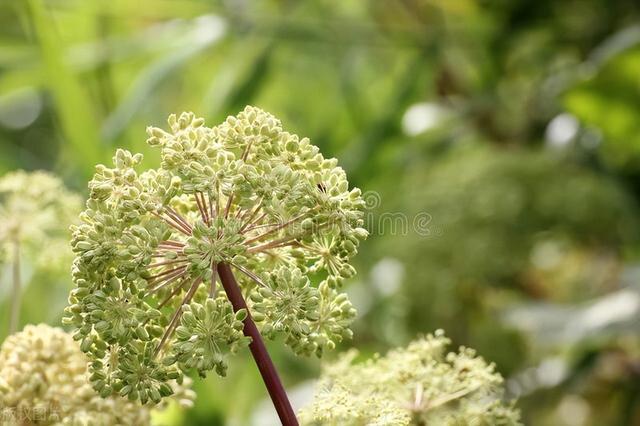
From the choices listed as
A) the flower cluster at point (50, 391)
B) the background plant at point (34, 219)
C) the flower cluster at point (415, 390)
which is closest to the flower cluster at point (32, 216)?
the background plant at point (34, 219)

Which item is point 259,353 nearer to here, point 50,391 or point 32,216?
point 50,391

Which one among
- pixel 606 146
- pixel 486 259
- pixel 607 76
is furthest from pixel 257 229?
pixel 606 146

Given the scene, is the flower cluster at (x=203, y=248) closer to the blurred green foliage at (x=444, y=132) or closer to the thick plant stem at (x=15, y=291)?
the thick plant stem at (x=15, y=291)

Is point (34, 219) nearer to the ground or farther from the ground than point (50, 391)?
farther from the ground

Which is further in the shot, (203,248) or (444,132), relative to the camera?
(444,132)

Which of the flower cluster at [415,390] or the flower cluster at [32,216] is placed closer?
the flower cluster at [415,390]

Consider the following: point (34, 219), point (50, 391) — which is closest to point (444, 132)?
point (34, 219)
